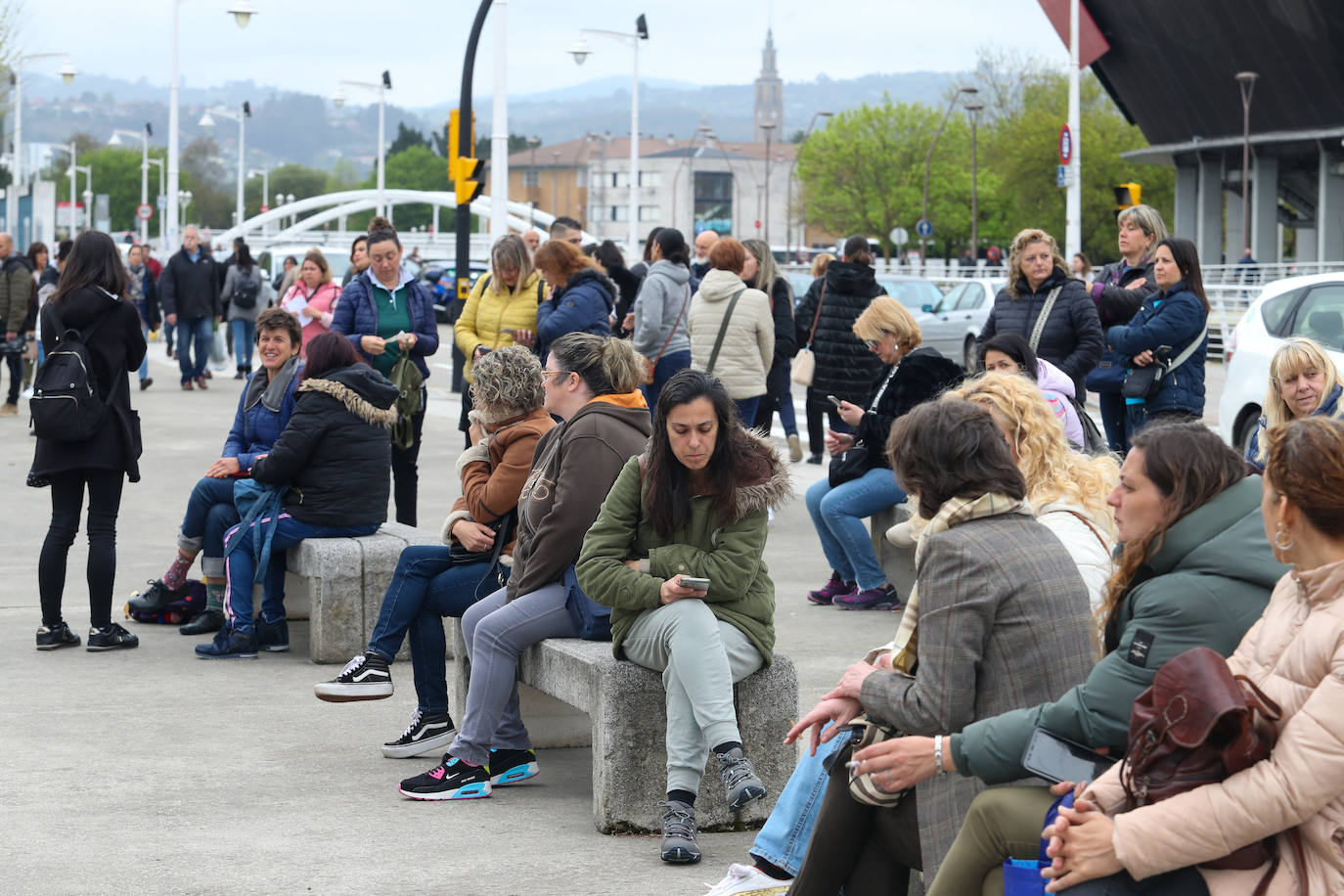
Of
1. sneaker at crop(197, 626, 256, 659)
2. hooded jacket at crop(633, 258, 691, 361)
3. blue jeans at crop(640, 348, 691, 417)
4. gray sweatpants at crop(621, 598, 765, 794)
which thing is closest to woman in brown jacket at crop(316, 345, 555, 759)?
gray sweatpants at crop(621, 598, 765, 794)

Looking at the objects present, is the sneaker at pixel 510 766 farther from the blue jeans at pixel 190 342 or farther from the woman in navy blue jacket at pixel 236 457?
the blue jeans at pixel 190 342

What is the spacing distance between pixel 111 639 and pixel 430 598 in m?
2.34

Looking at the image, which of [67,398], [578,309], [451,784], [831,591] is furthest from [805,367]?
[451,784]

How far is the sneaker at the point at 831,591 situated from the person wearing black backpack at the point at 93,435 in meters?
3.42

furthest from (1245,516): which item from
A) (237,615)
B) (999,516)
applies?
(237,615)

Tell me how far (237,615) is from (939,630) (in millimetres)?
4701

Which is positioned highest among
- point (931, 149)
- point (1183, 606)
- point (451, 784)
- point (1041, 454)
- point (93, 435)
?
point (931, 149)

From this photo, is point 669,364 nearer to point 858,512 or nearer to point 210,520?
point 858,512

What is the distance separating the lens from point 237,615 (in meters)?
7.64

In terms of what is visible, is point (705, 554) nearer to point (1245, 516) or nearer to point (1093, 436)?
point (1245, 516)

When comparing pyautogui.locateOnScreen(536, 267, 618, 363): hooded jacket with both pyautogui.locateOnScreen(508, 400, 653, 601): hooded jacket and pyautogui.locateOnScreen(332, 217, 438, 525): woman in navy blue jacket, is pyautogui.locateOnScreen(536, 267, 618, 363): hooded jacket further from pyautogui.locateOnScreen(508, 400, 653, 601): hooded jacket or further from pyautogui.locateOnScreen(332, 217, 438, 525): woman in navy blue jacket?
pyautogui.locateOnScreen(508, 400, 653, 601): hooded jacket

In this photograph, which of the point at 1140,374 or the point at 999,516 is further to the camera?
the point at 1140,374

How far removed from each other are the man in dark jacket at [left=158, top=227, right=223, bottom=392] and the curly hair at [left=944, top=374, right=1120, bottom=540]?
1740cm

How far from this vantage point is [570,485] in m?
5.50
